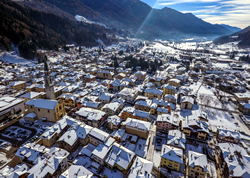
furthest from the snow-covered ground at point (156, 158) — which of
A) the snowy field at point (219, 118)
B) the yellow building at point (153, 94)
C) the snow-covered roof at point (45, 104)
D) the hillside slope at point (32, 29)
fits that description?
the hillside slope at point (32, 29)

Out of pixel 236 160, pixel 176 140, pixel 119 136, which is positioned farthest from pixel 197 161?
pixel 119 136

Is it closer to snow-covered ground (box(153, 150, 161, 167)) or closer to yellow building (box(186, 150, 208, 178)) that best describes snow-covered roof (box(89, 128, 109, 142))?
snow-covered ground (box(153, 150, 161, 167))

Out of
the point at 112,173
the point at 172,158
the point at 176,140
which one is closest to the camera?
the point at 112,173

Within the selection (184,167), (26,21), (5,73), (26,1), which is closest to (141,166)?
(184,167)

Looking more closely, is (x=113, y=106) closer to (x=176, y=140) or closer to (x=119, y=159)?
(x=119, y=159)

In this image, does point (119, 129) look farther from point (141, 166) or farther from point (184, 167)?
point (184, 167)
